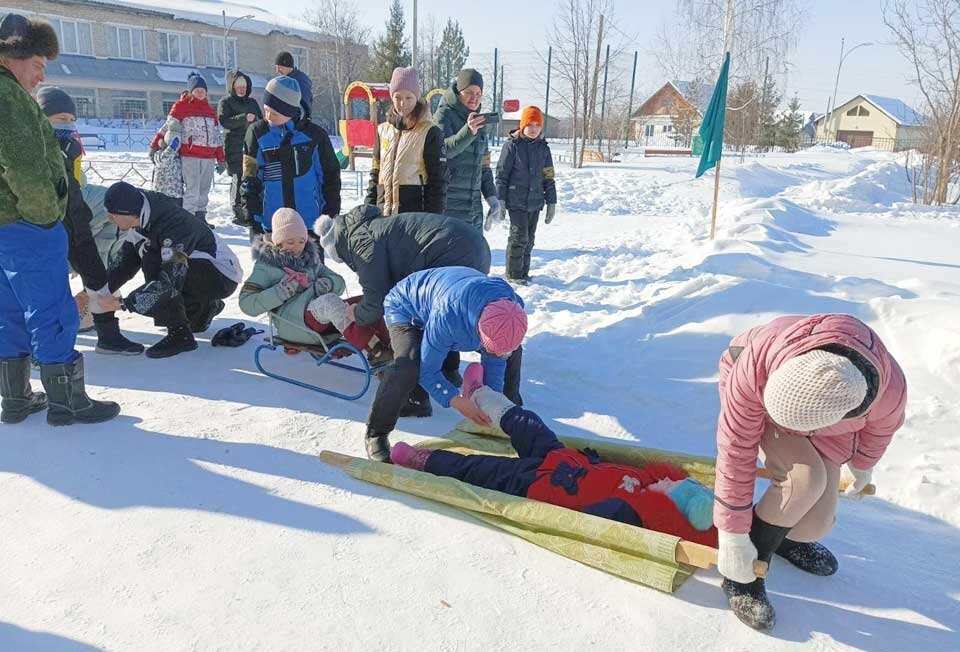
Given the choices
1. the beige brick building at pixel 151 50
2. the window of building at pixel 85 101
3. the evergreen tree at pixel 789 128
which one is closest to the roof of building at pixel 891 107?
the evergreen tree at pixel 789 128

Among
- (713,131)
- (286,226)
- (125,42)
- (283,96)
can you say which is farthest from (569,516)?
(125,42)

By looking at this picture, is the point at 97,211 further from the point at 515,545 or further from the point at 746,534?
the point at 746,534

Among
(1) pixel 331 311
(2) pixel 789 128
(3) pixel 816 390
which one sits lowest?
(1) pixel 331 311

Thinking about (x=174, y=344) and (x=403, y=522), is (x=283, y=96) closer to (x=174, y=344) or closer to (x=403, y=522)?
(x=174, y=344)

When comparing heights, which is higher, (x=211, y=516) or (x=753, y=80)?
(x=753, y=80)

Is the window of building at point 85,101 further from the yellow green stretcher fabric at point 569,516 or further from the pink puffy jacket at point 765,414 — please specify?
the pink puffy jacket at point 765,414

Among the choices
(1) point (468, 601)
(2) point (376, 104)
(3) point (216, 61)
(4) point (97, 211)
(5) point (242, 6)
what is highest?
(5) point (242, 6)

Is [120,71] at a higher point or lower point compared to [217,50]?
lower

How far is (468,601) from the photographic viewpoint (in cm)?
210

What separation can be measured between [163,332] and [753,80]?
892 inches

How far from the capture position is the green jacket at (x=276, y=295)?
152 inches

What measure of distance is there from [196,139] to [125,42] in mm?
34225

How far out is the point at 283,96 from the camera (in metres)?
4.21

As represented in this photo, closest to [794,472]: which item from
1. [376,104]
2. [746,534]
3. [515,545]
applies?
[746,534]
